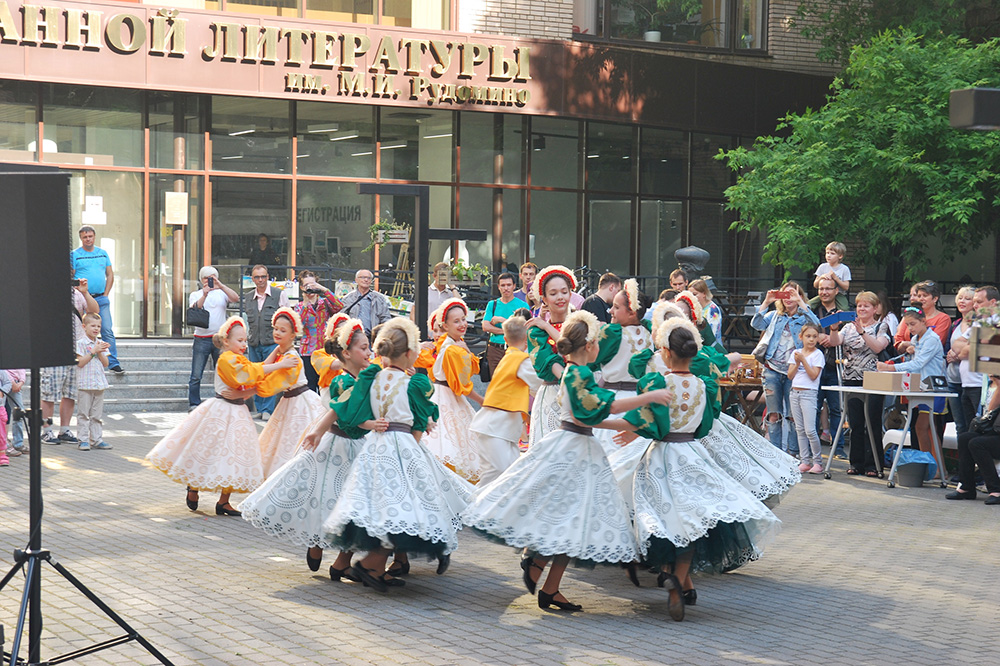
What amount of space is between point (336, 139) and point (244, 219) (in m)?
2.22

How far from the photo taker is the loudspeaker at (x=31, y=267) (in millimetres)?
4801

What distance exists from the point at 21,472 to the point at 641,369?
700 centimetres

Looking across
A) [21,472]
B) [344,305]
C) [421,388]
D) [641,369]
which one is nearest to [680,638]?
[641,369]

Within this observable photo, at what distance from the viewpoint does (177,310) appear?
19953 millimetres

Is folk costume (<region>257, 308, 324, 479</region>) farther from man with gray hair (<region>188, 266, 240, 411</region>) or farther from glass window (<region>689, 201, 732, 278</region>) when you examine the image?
glass window (<region>689, 201, 732, 278</region>)

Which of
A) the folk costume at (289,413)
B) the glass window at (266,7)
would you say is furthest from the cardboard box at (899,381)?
the glass window at (266,7)

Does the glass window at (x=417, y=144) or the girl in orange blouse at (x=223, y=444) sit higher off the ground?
the glass window at (x=417, y=144)

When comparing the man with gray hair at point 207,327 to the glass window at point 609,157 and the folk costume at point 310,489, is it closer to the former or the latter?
the glass window at point 609,157

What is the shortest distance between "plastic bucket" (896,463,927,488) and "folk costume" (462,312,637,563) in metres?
6.09

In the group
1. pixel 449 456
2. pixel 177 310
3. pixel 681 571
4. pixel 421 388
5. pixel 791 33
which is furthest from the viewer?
pixel 791 33

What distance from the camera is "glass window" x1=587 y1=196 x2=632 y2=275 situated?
904 inches

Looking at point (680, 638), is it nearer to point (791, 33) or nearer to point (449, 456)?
point (449, 456)

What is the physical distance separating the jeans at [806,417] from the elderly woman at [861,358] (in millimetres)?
359

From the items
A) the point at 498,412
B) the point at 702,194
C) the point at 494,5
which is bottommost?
the point at 498,412
